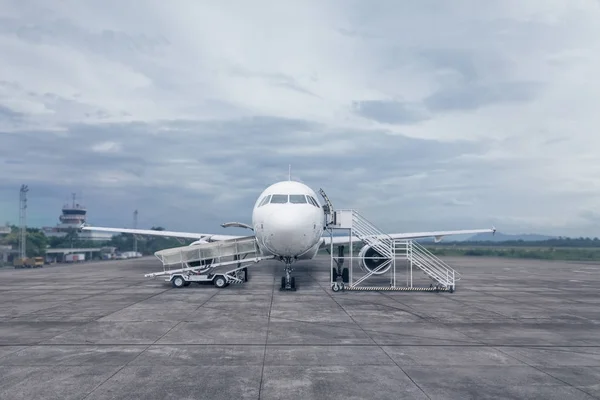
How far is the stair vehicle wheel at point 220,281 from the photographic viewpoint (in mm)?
23253

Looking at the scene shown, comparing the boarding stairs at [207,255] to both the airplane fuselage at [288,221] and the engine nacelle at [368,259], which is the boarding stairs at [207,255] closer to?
the airplane fuselage at [288,221]

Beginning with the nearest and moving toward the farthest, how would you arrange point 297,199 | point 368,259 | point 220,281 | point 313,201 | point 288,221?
point 288,221
point 297,199
point 313,201
point 220,281
point 368,259

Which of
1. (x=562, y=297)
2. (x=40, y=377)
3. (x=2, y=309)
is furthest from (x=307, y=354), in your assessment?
(x=562, y=297)

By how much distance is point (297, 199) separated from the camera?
20.2 m

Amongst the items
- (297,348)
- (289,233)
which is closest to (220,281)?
(289,233)

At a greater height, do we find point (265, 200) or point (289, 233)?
point (265, 200)

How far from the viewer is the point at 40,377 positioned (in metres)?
8.31

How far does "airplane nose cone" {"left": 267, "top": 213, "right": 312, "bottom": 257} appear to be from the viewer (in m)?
18.6

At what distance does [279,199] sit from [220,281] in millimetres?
6454

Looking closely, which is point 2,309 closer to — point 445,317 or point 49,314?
point 49,314

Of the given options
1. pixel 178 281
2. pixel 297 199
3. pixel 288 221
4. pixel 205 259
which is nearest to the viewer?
pixel 288 221

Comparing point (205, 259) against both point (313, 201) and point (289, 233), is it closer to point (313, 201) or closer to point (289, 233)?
point (313, 201)

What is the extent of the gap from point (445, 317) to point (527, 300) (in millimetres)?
7289

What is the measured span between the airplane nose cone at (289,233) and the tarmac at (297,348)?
7.59ft
